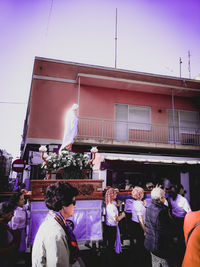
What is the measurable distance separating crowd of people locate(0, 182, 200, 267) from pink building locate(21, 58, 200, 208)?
5.04m

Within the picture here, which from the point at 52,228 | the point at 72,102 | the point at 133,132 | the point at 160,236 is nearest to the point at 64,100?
the point at 72,102

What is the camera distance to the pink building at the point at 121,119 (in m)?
10.1

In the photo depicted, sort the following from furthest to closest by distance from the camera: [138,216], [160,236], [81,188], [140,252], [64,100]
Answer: [64,100] < [140,252] < [138,216] < [81,188] < [160,236]

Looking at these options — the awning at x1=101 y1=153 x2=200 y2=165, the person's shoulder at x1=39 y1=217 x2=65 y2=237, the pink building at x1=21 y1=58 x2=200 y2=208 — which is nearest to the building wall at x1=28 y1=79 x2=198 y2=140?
the pink building at x1=21 y1=58 x2=200 y2=208

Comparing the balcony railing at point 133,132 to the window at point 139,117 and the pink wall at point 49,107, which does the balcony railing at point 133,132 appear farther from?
the pink wall at point 49,107

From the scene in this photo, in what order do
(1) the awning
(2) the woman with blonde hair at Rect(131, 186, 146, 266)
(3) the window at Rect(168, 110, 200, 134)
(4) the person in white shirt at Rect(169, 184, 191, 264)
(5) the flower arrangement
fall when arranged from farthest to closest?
1. (3) the window at Rect(168, 110, 200, 134)
2. (1) the awning
3. (4) the person in white shirt at Rect(169, 184, 191, 264)
4. (2) the woman with blonde hair at Rect(131, 186, 146, 266)
5. (5) the flower arrangement

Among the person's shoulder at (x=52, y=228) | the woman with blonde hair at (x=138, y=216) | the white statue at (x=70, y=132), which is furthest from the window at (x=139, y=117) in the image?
the person's shoulder at (x=52, y=228)

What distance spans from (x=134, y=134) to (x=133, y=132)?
0.14 m

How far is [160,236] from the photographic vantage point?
273 cm

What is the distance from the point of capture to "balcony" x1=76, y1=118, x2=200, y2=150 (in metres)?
10.4

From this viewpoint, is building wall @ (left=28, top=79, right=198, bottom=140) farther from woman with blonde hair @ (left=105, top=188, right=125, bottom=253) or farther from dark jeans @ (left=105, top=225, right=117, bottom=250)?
dark jeans @ (left=105, top=225, right=117, bottom=250)

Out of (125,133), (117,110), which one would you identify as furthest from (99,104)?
(125,133)

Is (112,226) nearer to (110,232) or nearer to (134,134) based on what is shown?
(110,232)

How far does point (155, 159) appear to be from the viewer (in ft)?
32.6
